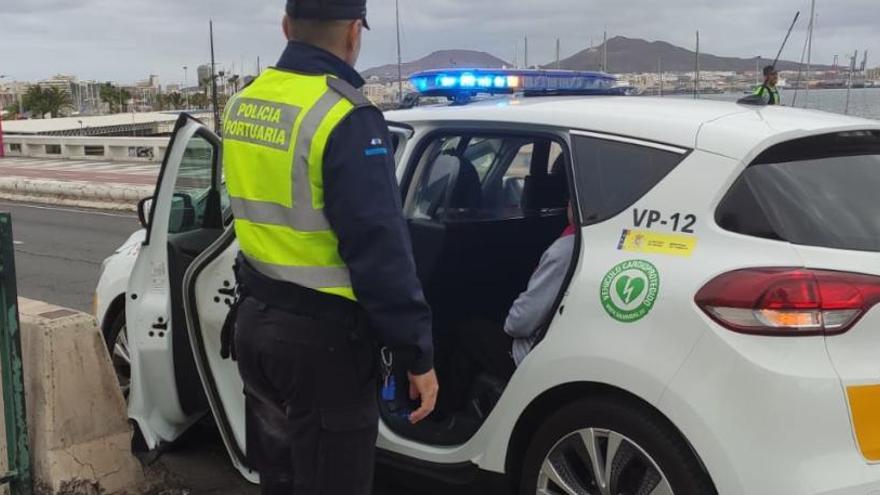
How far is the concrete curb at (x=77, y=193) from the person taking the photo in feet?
49.2

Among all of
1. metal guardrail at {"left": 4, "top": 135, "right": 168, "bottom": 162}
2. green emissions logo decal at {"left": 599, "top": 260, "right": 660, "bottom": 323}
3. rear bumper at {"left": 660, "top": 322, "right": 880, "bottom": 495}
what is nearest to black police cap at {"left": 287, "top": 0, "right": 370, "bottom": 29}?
green emissions logo decal at {"left": 599, "top": 260, "right": 660, "bottom": 323}

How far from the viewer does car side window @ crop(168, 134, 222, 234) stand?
346 cm

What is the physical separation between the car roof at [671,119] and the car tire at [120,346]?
6.44ft

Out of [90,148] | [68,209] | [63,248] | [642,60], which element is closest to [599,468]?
[642,60]

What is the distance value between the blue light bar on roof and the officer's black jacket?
1.48 m

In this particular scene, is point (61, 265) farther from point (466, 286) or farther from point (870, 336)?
point (870, 336)

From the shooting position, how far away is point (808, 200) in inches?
91.5

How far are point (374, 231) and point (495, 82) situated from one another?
5.59 ft

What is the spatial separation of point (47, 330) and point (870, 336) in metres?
2.88

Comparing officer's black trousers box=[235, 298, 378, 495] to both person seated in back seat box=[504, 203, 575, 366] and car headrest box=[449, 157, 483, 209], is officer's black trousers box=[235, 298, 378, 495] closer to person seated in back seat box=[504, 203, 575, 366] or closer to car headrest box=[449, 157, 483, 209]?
person seated in back seat box=[504, 203, 575, 366]

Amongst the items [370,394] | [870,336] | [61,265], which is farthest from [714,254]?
[61,265]

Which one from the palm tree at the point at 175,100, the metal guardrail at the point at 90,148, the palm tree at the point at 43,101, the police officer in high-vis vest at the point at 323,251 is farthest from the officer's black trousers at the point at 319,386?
the palm tree at the point at 175,100

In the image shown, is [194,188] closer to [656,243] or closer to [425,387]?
[425,387]

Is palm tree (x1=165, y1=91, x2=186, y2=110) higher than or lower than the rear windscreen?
higher
